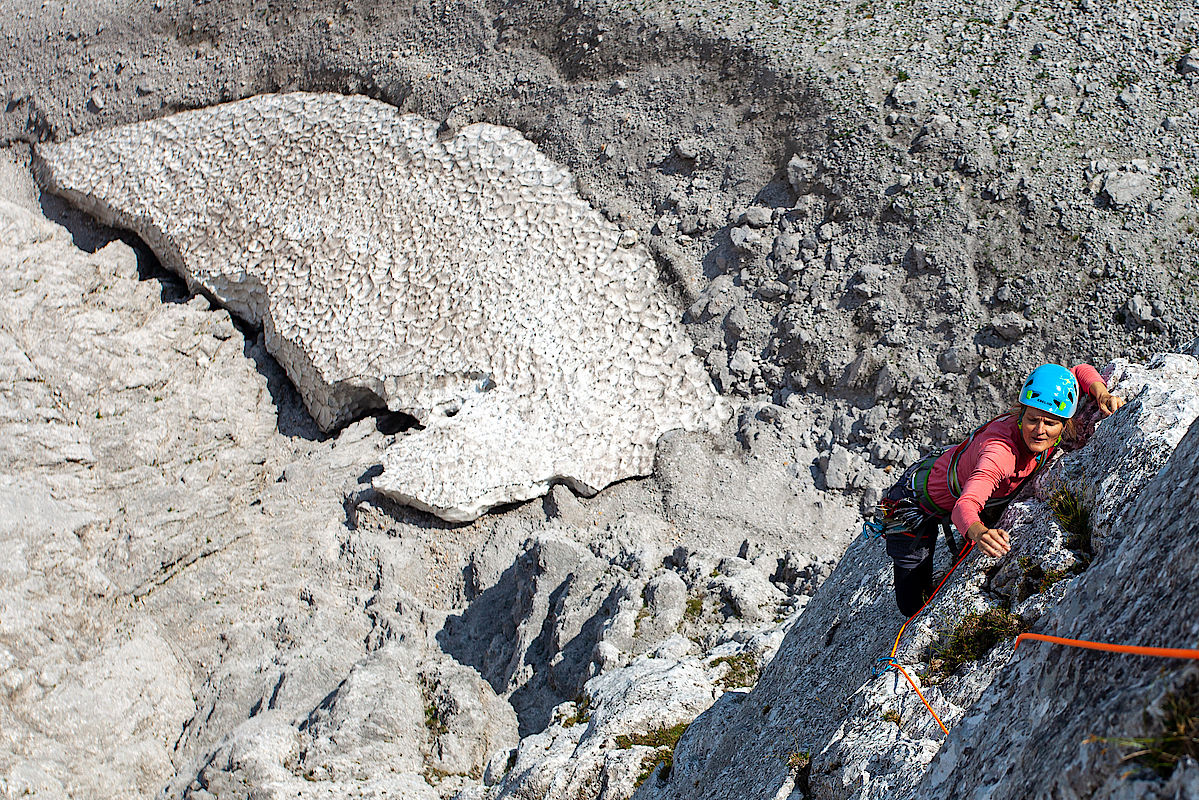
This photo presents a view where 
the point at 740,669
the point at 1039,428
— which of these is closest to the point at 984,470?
the point at 1039,428

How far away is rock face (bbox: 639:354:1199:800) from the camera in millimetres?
3084

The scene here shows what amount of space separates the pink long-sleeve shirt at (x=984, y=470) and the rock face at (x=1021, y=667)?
205 millimetres

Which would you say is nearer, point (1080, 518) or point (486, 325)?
point (1080, 518)

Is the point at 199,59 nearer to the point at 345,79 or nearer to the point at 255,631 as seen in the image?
the point at 345,79

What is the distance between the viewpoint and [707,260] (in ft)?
47.7

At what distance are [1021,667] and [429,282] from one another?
1228cm

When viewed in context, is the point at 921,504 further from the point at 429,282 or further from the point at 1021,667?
the point at 429,282

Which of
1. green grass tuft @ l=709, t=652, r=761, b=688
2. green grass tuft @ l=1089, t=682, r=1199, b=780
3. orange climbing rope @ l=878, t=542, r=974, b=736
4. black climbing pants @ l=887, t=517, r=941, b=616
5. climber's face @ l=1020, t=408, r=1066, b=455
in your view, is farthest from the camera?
green grass tuft @ l=709, t=652, r=761, b=688

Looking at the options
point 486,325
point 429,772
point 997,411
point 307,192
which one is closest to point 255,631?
point 429,772

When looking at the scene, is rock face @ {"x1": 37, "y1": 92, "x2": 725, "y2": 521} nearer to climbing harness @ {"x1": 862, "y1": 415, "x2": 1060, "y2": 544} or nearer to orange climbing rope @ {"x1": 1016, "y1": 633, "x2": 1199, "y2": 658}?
climbing harness @ {"x1": 862, "y1": 415, "x2": 1060, "y2": 544}

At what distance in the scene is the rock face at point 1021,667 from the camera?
308cm

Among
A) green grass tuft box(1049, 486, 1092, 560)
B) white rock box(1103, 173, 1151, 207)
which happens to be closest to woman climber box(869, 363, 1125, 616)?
green grass tuft box(1049, 486, 1092, 560)

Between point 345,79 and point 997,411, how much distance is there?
13890mm

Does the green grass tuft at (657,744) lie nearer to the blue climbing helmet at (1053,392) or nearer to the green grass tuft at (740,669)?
the green grass tuft at (740,669)
